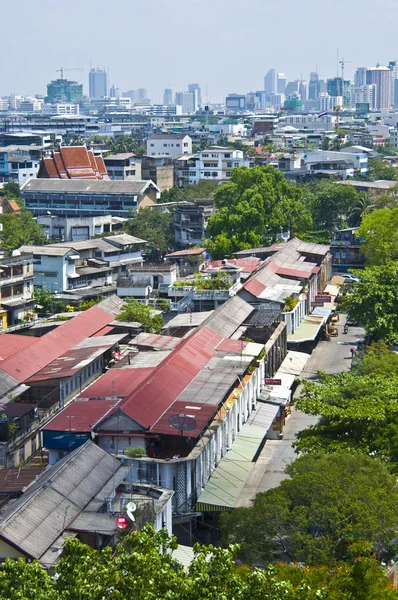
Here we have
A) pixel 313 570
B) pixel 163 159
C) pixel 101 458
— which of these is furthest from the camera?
pixel 163 159

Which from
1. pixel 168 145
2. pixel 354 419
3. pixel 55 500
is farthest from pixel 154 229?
pixel 55 500

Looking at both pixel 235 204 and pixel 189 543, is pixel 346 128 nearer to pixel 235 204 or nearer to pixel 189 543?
pixel 235 204

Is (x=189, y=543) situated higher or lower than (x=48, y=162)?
lower

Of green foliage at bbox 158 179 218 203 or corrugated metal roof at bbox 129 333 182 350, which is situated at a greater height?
green foliage at bbox 158 179 218 203

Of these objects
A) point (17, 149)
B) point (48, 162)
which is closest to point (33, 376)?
point (48, 162)

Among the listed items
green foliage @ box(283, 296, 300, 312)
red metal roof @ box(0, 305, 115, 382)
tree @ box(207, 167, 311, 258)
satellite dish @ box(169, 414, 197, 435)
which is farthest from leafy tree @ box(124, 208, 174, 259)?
satellite dish @ box(169, 414, 197, 435)

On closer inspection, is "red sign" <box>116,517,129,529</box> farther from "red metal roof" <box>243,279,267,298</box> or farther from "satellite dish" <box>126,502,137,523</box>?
"red metal roof" <box>243,279,267,298</box>
